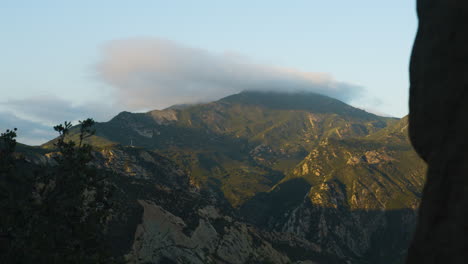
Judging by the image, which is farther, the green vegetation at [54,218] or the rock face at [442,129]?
the green vegetation at [54,218]

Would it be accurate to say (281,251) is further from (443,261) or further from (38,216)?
(443,261)

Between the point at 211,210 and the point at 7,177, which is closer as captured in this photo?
the point at 7,177

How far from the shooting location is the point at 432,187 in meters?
18.8

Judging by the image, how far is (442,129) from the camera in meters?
19.3

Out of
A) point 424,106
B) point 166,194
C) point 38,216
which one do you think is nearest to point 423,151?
point 424,106

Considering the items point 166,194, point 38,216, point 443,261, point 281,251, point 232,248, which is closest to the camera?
point 443,261

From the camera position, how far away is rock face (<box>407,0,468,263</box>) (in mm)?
16953

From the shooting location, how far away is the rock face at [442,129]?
55.6ft

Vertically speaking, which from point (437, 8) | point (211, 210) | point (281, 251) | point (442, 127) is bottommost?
point (281, 251)

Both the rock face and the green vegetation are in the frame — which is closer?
the rock face

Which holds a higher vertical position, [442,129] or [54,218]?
[442,129]

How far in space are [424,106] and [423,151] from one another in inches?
85.3

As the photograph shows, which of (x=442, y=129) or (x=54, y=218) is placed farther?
(x=54, y=218)

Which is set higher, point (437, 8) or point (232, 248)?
point (437, 8)
